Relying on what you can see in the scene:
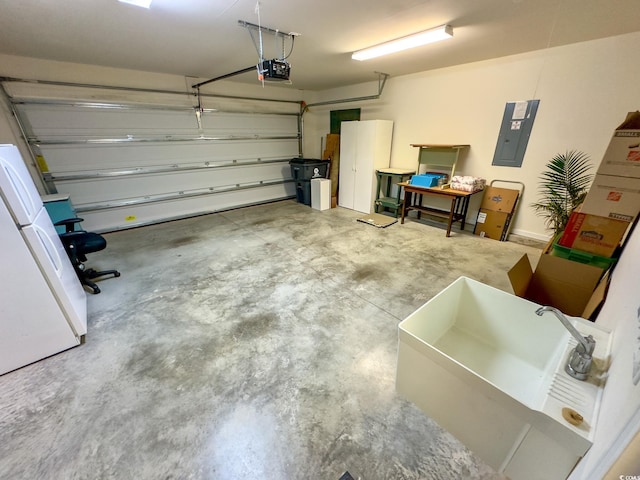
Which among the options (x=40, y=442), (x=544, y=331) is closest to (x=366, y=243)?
(x=544, y=331)

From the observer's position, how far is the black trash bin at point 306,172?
5.55 m

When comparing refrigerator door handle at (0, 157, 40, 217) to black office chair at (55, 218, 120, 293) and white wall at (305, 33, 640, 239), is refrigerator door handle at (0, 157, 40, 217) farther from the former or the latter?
white wall at (305, 33, 640, 239)

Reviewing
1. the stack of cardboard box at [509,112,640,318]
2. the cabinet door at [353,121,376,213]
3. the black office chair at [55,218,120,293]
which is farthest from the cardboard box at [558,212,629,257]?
the black office chair at [55,218,120,293]

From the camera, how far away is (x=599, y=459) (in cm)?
62

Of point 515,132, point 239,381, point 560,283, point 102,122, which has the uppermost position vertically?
point 102,122

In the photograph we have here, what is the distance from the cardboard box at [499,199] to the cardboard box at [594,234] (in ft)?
5.99

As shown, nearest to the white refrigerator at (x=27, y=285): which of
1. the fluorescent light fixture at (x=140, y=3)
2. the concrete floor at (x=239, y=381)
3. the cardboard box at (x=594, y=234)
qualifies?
the concrete floor at (x=239, y=381)

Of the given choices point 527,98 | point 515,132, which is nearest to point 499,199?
point 515,132

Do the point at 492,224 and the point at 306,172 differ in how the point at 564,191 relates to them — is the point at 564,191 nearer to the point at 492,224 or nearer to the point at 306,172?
the point at 492,224

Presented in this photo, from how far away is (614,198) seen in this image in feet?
5.94

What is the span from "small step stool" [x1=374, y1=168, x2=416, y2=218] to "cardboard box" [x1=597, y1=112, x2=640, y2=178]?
2.82 meters

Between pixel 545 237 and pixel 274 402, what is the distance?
4.23 m

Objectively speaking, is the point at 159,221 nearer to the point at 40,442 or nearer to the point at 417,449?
the point at 40,442

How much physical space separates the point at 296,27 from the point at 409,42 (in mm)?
1240
